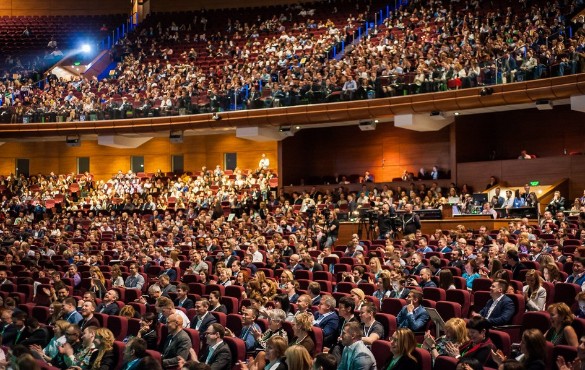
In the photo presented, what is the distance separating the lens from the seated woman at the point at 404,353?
4.90 m

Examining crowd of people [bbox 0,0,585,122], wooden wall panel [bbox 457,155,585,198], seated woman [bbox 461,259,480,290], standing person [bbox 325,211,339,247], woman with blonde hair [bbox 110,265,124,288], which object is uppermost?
crowd of people [bbox 0,0,585,122]

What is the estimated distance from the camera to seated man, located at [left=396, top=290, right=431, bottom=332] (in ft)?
21.5

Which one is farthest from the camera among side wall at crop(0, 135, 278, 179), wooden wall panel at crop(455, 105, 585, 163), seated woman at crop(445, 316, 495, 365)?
side wall at crop(0, 135, 278, 179)

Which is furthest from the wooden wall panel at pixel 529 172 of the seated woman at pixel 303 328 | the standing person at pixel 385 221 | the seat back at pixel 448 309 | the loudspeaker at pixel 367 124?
the seated woman at pixel 303 328

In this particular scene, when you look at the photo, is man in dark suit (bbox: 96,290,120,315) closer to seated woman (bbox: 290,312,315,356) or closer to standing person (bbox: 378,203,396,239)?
seated woman (bbox: 290,312,315,356)

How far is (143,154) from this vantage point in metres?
23.4

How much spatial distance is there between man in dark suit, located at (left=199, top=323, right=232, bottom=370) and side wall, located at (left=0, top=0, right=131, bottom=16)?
22.8m

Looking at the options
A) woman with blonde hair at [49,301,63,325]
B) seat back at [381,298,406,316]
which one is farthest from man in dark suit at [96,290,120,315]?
seat back at [381,298,406,316]

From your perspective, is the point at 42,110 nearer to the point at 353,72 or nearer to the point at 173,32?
the point at 173,32

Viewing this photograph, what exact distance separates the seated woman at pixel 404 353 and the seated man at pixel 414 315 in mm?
1646

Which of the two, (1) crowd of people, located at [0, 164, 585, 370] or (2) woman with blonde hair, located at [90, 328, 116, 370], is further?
(2) woman with blonde hair, located at [90, 328, 116, 370]

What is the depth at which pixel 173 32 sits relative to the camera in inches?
946

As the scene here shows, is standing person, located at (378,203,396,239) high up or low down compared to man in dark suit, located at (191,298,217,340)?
up

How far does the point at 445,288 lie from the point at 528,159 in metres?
9.17
